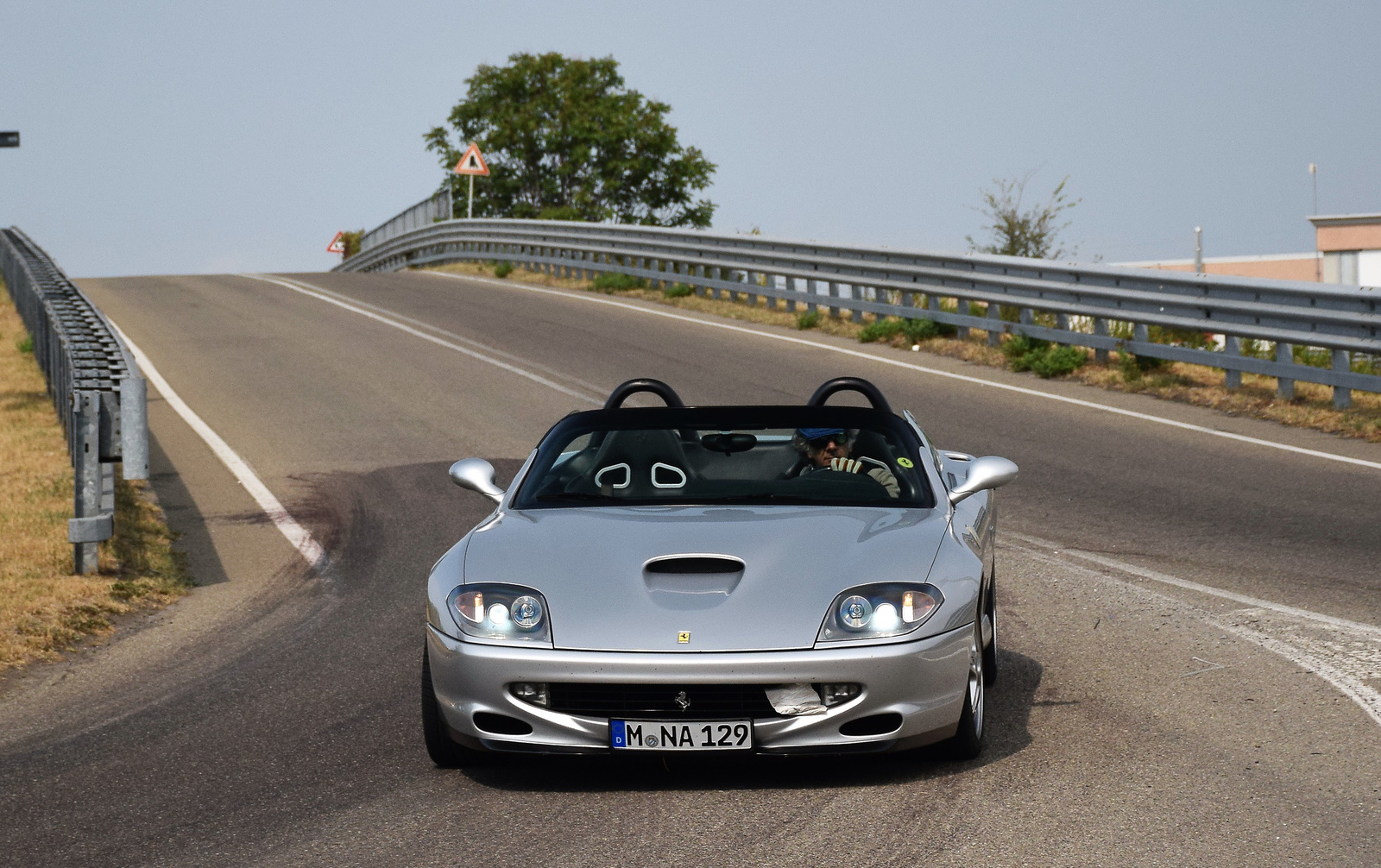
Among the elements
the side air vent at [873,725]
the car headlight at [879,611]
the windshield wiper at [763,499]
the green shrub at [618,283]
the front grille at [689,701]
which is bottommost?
the side air vent at [873,725]

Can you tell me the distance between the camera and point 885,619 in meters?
Result: 4.69

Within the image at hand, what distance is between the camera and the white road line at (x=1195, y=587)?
265 inches

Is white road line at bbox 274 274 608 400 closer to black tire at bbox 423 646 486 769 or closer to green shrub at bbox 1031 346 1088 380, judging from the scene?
green shrub at bbox 1031 346 1088 380

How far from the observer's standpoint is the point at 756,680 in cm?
453

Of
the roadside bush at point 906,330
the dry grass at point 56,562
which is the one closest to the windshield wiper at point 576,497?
the dry grass at point 56,562

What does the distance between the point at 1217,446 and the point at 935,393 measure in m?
3.71

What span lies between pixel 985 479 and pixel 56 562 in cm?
572

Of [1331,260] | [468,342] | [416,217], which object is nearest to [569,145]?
[416,217]

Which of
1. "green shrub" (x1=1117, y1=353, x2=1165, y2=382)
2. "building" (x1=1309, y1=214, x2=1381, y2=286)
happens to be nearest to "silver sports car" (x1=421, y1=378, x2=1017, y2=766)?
"green shrub" (x1=1117, y1=353, x2=1165, y2=382)

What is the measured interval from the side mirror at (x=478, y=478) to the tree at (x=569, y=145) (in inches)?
2028

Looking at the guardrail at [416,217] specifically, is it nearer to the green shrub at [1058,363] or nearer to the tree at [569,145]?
the tree at [569,145]

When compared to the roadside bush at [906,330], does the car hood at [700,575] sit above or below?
below

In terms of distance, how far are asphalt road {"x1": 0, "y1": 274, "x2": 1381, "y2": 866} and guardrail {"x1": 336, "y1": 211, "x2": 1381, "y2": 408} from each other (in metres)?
1.16

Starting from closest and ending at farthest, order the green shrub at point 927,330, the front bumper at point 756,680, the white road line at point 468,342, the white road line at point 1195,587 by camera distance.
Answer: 1. the front bumper at point 756,680
2. the white road line at point 1195,587
3. the white road line at point 468,342
4. the green shrub at point 927,330
